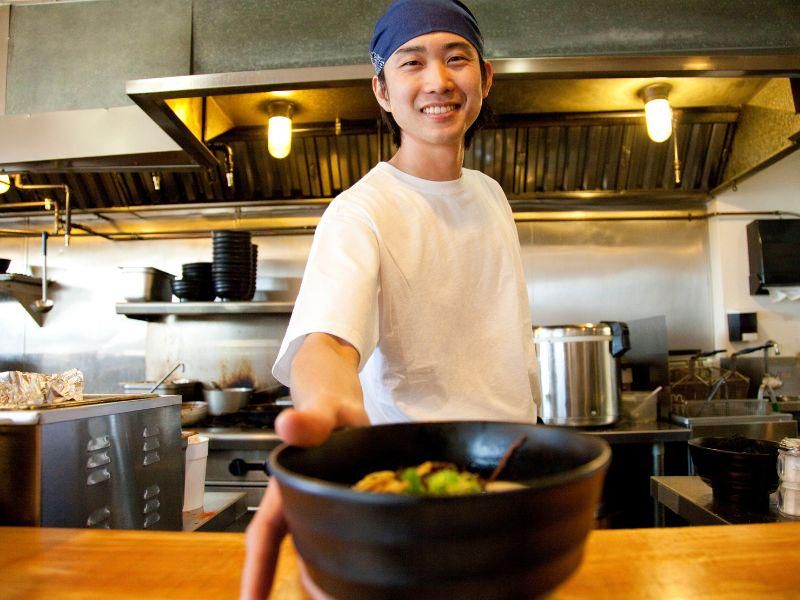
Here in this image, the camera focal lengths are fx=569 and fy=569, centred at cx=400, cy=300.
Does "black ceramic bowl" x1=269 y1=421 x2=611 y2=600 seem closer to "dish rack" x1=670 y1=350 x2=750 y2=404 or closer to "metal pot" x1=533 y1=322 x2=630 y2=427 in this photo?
"metal pot" x1=533 y1=322 x2=630 y2=427

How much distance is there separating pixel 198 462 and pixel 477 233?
1284mm

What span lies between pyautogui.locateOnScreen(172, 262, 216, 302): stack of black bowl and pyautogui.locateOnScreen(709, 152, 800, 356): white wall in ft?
11.1

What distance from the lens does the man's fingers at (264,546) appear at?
0.53 metres

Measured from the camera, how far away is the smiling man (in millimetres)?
1199

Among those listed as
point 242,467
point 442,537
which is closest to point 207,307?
point 242,467

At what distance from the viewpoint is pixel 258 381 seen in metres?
3.97

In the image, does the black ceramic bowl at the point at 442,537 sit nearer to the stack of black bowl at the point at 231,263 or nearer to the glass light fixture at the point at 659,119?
the glass light fixture at the point at 659,119

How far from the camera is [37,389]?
1552 mm

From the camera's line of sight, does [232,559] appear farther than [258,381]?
No

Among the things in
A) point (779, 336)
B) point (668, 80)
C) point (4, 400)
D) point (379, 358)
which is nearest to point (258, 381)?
point (4, 400)

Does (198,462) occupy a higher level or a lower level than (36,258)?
lower

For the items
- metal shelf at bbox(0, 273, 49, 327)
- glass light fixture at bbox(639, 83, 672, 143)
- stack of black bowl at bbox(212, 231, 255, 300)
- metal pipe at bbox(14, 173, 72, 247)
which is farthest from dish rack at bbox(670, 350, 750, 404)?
metal shelf at bbox(0, 273, 49, 327)

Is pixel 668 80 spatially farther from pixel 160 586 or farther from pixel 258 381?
pixel 160 586

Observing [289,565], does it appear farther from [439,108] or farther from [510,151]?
[510,151]
